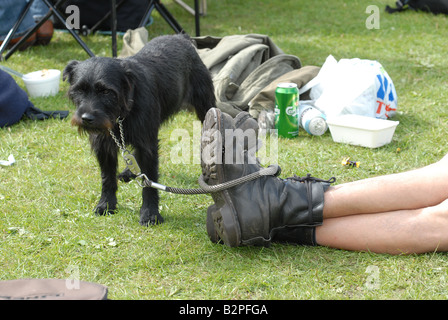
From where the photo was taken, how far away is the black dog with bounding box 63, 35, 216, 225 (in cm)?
282

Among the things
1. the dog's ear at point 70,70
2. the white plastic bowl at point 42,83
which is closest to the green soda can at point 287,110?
the dog's ear at point 70,70

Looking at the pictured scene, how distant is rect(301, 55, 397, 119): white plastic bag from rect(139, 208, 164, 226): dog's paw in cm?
199

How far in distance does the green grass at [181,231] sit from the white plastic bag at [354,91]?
252 mm

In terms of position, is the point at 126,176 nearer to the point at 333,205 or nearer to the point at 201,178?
the point at 201,178

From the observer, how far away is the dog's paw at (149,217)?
10.1ft

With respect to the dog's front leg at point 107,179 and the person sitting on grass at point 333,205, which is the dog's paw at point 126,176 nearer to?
the dog's front leg at point 107,179

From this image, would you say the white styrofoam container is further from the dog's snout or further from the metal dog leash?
the dog's snout

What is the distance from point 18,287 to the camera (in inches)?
78.7

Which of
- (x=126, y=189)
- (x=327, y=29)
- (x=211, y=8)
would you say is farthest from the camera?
(x=211, y=8)

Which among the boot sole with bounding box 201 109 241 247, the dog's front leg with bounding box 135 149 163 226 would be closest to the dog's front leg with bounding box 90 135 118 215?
the dog's front leg with bounding box 135 149 163 226

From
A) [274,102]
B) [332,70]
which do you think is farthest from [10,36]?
[332,70]

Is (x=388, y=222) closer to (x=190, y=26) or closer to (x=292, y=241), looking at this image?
(x=292, y=241)

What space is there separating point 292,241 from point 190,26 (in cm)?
611

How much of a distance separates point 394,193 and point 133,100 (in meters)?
1.54
